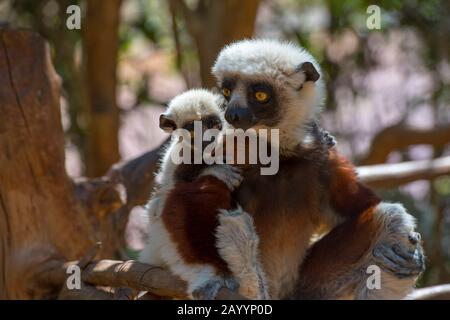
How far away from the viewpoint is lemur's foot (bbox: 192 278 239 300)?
11.1ft

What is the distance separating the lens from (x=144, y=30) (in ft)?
30.9

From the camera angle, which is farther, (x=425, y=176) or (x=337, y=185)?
(x=425, y=176)

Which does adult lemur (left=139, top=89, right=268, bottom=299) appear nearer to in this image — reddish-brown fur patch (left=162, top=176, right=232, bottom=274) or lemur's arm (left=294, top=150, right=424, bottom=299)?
reddish-brown fur patch (left=162, top=176, right=232, bottom=274)

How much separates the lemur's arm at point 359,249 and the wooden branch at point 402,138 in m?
3.24

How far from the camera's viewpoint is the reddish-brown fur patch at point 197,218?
3.53 meters

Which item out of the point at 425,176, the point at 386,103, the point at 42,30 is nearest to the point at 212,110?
the point at 425,176

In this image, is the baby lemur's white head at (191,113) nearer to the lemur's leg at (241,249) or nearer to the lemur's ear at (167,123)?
the lemur's ear at (167,123)

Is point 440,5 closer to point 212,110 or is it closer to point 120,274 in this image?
point 212,110

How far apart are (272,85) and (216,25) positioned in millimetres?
→ 3097

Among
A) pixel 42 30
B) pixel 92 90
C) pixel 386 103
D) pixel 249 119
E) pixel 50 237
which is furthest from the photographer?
pixel 386 103

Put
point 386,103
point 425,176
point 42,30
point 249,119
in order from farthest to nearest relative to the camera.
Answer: point 386,103, point 42,30, point 425,176, point 249,119

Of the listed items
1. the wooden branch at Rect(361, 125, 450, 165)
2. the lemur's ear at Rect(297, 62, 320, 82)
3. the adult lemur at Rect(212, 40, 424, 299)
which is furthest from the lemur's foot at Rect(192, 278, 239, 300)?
the wooden branch at Rect(361, 125, 450, 165)

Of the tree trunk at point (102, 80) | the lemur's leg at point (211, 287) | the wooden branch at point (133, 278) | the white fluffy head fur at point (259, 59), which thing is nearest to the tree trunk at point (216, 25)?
the tree trunk at point (102, 80)

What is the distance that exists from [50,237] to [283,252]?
167 centimetres
